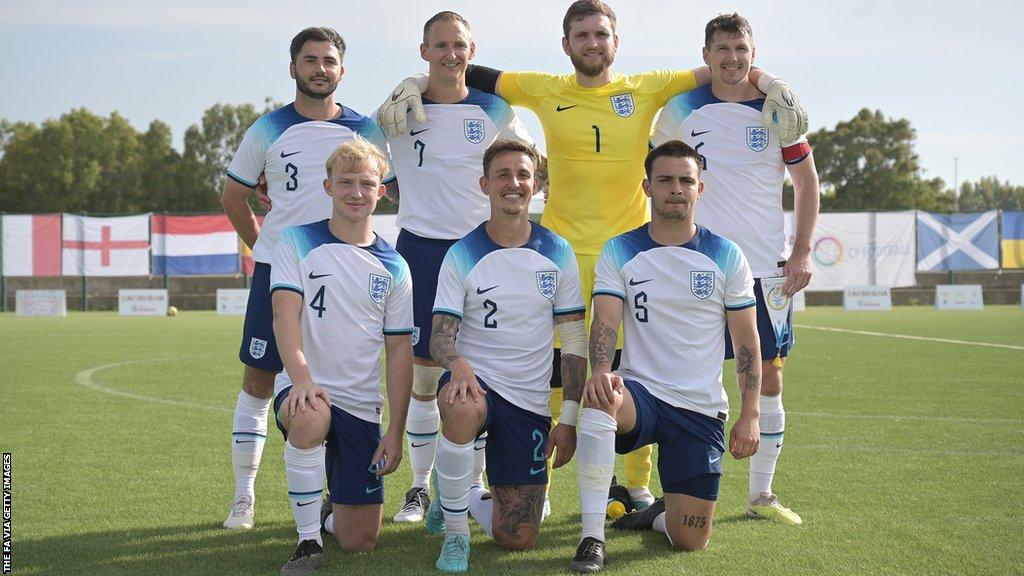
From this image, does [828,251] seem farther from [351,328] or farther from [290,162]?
[351,328]

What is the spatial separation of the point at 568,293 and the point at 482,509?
103cm

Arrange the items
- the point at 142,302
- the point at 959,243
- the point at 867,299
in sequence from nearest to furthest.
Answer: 1. the point at 142,302
2. the point at 867,299
3. the point at 959,243

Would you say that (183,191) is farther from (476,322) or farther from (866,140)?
(476,322)

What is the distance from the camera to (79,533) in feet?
13.2

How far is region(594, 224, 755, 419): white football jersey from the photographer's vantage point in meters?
3.85

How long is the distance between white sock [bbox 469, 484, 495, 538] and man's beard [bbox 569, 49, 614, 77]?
2049 mm

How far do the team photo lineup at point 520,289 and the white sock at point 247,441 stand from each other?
0.01 metres

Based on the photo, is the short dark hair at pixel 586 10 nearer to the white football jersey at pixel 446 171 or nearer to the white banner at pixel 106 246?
the white football jersey at pixel 446 171

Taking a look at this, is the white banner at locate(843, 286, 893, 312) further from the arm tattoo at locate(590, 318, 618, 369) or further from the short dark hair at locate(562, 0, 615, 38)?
the arm tattoo at locate(590, 318, 618, 369)

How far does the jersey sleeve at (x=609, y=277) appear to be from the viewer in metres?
3.85

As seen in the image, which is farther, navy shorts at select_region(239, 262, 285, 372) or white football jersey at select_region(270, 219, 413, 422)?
navy shorts at select_region(239, 262, 285, 372)

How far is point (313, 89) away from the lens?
14.3 feet

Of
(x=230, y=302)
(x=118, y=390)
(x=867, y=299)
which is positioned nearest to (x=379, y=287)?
(x=118, y=390)

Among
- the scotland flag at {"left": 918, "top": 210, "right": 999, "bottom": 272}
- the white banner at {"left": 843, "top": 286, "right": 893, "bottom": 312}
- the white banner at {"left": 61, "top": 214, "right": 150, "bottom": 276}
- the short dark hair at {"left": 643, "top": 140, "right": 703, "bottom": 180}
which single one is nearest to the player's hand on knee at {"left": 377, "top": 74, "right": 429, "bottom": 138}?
the short dark hair at {"left": 643, "top": 140, "right": 703, "bottom": 180}
